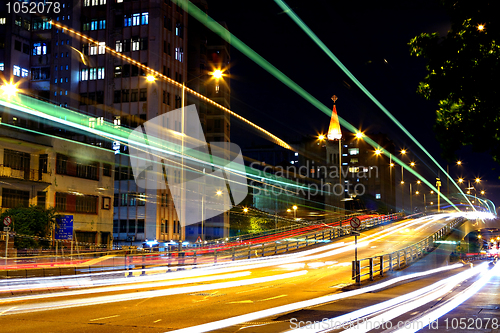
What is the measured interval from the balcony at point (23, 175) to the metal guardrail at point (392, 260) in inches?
1063

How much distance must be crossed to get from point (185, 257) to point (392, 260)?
41.6ft

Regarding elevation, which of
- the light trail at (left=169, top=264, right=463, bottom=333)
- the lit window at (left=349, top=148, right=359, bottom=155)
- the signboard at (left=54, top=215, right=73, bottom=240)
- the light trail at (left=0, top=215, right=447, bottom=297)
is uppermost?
the lit window at (left=349, top=148, right=359, bottom=155)

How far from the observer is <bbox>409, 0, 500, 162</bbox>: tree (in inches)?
442

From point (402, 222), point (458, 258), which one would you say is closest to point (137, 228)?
point (402, 222)

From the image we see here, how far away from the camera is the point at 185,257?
30500 mm

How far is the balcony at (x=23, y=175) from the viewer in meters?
37.3

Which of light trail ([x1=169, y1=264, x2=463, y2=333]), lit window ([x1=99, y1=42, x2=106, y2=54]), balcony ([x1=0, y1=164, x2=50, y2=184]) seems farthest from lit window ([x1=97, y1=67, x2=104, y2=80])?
light trail ([x1=169, y1=264, x2=463, y2=333])

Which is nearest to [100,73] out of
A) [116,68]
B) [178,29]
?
[116,68]

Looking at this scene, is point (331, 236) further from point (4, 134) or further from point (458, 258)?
point (4, 134)

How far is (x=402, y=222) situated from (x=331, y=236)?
21.9 metres

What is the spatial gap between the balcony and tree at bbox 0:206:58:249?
8.40 feet

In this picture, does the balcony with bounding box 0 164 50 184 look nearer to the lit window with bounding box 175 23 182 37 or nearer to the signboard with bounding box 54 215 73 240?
the signboard with bounding box 54 215 73 240

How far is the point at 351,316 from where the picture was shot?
10688 millimetres

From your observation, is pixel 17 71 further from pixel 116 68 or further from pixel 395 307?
pixel 395 307
